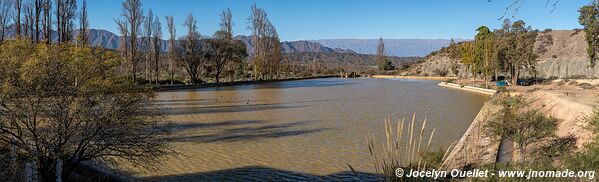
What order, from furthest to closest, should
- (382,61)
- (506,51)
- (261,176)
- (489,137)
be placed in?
(382,61) < (506,51) < (489,137) < (261,176)

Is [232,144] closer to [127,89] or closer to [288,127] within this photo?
[288,127]

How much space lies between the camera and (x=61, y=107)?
5.80 m

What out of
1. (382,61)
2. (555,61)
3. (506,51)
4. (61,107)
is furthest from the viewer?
(382,61)

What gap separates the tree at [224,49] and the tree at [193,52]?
46.2 inches

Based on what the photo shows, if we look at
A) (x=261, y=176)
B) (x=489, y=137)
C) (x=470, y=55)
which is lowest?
(x=261, y=176)

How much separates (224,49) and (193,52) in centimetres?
359

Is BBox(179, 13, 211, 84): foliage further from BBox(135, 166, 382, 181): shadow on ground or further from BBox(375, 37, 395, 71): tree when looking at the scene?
BBox(375, 37, 395, 71): tree

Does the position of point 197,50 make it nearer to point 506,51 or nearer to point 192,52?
point 192,52

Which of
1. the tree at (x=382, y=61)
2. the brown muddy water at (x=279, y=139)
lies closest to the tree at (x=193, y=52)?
the brown muddy water at (x=279, y=139)

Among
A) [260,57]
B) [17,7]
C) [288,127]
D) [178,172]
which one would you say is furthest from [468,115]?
[260,57]

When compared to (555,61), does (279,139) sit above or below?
below

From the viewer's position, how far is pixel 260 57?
49719 millimetres

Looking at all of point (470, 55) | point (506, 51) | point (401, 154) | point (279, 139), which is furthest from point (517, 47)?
point (401, 154)

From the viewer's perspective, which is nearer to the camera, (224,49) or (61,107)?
(61,107)
